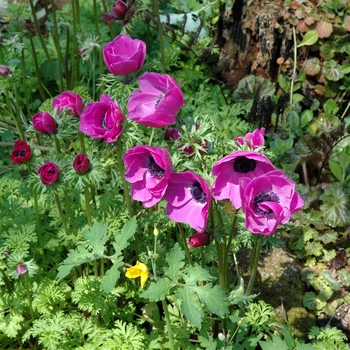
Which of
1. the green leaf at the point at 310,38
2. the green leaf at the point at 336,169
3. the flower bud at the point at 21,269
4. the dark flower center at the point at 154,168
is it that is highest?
the dark flower center at the point at 154,168

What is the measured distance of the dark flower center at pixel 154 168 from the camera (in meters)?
1.41

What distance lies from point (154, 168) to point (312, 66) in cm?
202

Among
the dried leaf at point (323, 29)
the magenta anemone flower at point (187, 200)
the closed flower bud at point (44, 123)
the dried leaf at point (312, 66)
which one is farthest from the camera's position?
the dried leaf at point (312, 66)

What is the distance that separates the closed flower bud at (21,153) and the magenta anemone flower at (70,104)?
16 cm

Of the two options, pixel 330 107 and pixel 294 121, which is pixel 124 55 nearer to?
pixel 294 121

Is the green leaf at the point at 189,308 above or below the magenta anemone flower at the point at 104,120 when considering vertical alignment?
below

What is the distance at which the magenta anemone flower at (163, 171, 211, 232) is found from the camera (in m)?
1.38

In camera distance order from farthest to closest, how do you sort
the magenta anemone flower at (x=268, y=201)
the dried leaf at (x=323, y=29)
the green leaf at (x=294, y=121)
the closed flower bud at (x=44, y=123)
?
the dried leaf at (x=323, y=29) → the green leaf at (x=294, y=121) → the closed flower bud at (x=44, y=123) → the magenta anemone flower at (x=268, y=201)

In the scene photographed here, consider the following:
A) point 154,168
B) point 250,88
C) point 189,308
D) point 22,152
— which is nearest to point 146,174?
point 154,168

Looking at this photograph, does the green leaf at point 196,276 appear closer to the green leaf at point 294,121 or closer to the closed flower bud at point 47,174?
the closed flower bud at point 47,174

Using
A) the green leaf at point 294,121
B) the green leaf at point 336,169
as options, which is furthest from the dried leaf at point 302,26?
the green leaf at point 336,169

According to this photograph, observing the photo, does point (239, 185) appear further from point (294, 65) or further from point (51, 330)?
point (294, 65)

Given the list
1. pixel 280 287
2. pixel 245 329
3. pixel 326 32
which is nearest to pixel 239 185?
pixel 245 329

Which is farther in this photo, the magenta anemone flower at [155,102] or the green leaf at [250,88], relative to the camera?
the green leaf at [250,88]
